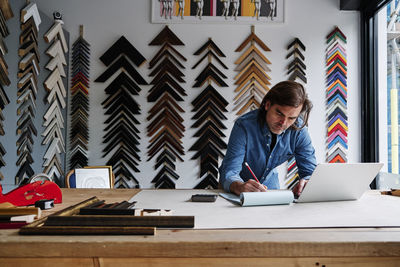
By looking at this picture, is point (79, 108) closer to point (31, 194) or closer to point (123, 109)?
point (123, 109)

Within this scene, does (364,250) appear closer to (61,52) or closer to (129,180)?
(129,180)

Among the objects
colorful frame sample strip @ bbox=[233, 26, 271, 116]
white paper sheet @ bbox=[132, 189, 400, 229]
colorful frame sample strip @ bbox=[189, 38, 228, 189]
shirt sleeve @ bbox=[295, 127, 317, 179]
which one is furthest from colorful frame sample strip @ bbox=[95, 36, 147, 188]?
white paper sheet @ bbox=[132, 189, 400, 229]

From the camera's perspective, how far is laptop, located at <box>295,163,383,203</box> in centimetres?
121

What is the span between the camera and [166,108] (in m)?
3.32

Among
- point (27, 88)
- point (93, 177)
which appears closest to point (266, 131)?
point (93, 177)

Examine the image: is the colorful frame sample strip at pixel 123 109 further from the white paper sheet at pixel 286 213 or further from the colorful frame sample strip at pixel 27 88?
the white paper sheet at pixel 286 213

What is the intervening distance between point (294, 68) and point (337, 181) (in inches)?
91.6

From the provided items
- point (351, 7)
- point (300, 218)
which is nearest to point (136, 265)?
point (300, 218)

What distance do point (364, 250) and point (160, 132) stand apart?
275 centimetres

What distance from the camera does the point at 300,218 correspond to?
0.97 m

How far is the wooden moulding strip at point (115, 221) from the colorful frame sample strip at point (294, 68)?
2707mm

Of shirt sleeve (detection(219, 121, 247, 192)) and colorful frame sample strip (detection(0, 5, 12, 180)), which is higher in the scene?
colorful frame sample strip (detection(0, 5, 12, 180))

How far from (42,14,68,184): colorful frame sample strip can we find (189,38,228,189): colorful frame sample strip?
134cm

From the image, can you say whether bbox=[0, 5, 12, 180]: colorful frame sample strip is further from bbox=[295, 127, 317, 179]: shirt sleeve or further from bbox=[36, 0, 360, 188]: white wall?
bbox=[295, 127, 317, 179]: shirt sleeve
